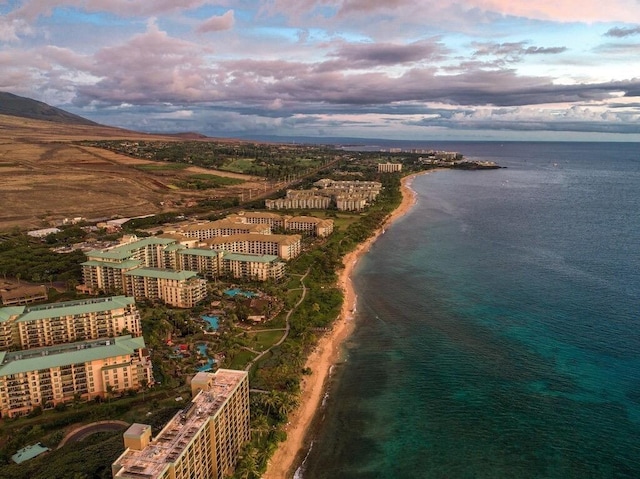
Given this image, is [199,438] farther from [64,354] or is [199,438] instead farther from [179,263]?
[179,263]

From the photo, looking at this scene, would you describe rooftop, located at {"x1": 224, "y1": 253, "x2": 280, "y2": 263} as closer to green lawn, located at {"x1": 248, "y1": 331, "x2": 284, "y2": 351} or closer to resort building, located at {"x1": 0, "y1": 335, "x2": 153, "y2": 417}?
green lawn, located at {"x1": 248, "y1": 331, "x2": 284, "y2": 351}

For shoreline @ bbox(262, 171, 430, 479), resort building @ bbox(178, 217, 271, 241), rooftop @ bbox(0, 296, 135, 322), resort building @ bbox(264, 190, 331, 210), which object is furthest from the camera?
resort building @ bbox(264, 190, 331, 210)

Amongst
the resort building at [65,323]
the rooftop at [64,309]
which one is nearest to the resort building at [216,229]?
the rooftop at [64,309]

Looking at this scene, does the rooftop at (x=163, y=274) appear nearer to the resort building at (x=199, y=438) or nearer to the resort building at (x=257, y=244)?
the resort building at (x=257, y=244)

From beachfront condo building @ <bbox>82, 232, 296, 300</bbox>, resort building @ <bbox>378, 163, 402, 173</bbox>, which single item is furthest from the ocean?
resort building @ <bbox>378, 163, 402, 173</bbox>

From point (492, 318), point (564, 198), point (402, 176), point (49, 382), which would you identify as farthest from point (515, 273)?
point (402, 176)
